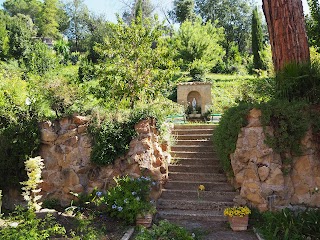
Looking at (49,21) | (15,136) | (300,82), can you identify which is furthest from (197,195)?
(49,21)

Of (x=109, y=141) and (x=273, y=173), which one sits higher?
(x=109, y=141)

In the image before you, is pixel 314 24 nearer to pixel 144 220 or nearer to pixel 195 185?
pixel 195 185

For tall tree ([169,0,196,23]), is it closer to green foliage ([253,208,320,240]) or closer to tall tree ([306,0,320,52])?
tall tree ([306,0,320,52])

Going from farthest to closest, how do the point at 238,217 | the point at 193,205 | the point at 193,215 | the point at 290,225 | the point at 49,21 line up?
the point at 49,21 → the point at 193,205 → the point at 193,215 → the point at 238,217 → the point at 290,225

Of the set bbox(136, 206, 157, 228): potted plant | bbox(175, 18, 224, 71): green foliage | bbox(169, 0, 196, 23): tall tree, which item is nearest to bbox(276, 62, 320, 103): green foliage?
bbox(136, 206, 157, 228): potted plant

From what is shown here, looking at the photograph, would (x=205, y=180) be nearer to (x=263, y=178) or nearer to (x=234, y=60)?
(x=263, y=178)

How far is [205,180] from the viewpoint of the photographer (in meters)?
6.91

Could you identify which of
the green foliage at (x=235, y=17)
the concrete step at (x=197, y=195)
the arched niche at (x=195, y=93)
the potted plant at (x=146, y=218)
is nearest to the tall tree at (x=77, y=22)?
the green foliage at (x=235, y=17)

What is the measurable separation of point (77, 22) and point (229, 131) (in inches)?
1393

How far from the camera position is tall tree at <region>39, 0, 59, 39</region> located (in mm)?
39419

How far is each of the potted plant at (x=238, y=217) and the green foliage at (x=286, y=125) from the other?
1.14 meters

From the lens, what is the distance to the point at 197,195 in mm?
6395

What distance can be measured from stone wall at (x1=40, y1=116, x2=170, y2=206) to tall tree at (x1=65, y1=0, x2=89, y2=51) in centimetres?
2824

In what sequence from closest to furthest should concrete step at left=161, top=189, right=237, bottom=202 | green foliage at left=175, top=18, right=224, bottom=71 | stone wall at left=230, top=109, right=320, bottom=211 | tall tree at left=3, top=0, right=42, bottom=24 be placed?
1. stone wall at left=230, top=109, right=320, bottom=211
2. concrete step at left=161, top=189, right=237, bottom=202
3. green foliage at left=175, top=18, right=224, bottom=71
4. tall tree at left=3, top=0, right=42, bottom=24
